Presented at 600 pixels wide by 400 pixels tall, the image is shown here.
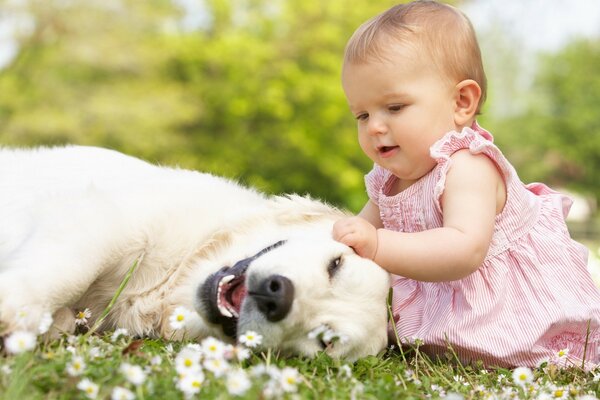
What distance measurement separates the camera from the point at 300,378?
2424mm

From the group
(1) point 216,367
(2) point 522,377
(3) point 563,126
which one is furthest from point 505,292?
(3) point 563,126

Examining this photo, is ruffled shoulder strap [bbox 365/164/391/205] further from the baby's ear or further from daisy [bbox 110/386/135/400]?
daisy [bbox 110/386/135/400]

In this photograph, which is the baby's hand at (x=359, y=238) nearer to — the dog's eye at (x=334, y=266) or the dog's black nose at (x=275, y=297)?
the dog's eye at (x=334, y=266)

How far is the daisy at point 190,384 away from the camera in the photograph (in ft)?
6.76

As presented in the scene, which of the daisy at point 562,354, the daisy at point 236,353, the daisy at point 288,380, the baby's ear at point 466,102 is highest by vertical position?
the baby's ear at point 466,102

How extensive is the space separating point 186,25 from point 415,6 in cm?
2251

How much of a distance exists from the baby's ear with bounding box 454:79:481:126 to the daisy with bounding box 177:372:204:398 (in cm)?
187

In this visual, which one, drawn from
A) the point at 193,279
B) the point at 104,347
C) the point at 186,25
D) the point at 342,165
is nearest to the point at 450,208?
the point at 193,279

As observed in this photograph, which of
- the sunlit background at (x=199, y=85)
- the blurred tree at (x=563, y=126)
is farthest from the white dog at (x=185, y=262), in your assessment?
the blurred tree at (x=563, y=126)

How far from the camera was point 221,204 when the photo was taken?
12.2 ft

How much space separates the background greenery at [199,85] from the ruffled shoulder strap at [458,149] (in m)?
18.5

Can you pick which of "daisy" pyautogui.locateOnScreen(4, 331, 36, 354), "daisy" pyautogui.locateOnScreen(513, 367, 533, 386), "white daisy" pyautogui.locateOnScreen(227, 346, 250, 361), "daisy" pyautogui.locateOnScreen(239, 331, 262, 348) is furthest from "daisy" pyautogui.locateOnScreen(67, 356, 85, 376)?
"daisy" pyautogui.locateOnScreen(513, 367, 533, 386)

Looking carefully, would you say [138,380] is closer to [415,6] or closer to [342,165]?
[415,6]

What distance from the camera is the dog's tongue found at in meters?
3.17
